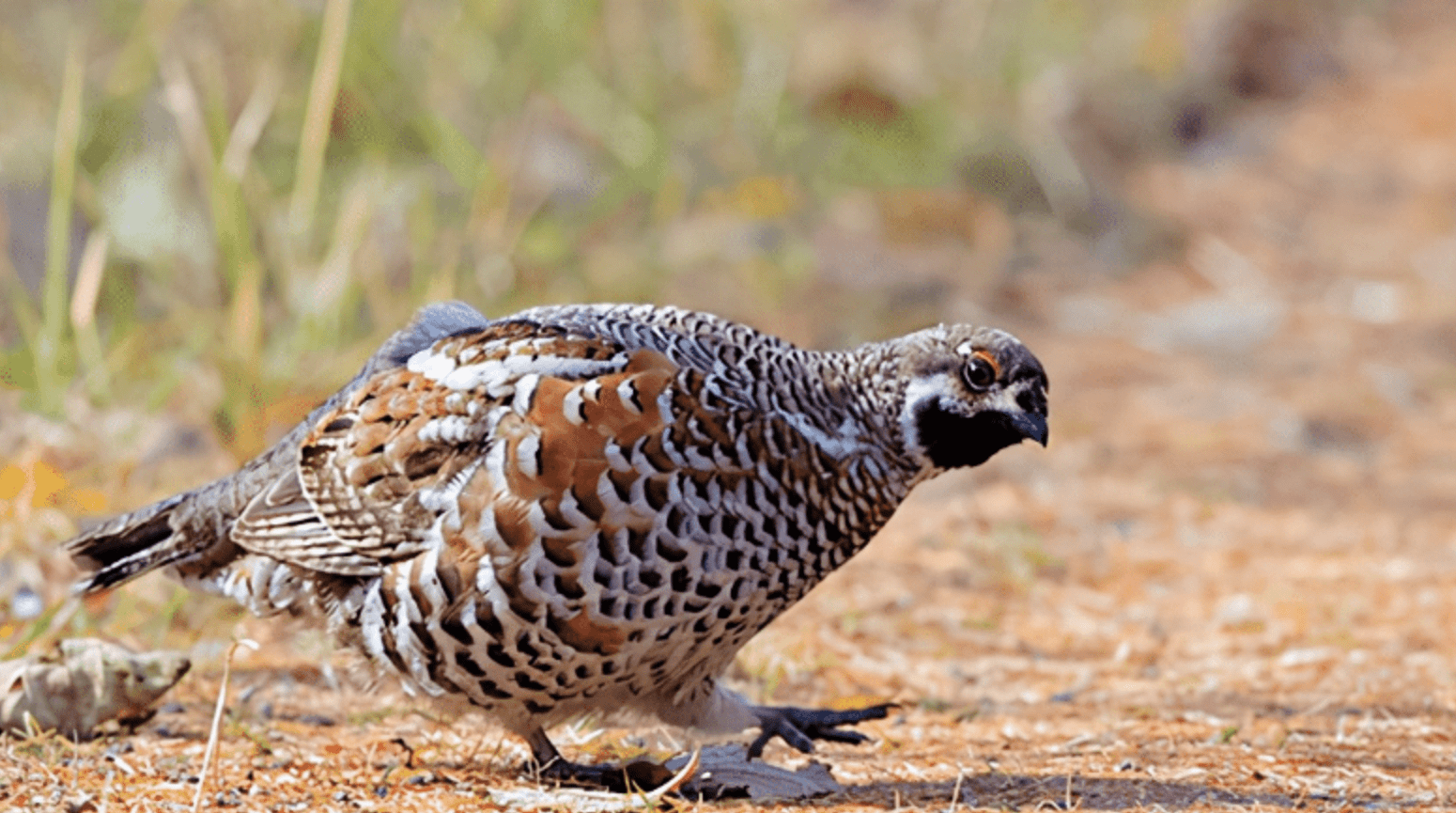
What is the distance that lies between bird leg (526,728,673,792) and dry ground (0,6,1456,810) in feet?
0.26

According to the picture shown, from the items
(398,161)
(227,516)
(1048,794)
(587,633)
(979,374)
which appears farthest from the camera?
(398,161)

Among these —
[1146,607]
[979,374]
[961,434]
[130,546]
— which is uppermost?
[979,374]

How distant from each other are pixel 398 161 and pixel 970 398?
4.55 metres

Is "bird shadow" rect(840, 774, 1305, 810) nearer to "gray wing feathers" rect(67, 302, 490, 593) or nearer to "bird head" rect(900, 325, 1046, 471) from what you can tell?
"bird head" rect(900, 325, 1046, 471)

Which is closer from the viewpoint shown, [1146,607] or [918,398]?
[918,398]

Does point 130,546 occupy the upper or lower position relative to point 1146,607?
upper

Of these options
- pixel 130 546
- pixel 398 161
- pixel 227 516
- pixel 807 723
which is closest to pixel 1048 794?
pixel 807 723

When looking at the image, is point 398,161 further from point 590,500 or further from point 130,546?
point 590,500

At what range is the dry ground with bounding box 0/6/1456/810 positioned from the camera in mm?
3732

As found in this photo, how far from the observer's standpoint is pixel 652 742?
430 centimetres

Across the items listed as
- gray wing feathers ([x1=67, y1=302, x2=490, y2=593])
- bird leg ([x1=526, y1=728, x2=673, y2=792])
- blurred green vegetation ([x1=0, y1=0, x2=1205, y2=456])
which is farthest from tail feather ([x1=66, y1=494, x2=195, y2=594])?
blurred green vegetation ([x1=0, y1=0, x2=1205, y2=456])

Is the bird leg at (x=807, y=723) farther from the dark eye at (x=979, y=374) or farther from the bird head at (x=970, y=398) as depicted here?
the dark eye at (x=979, y=374)

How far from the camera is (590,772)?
3.77 meters

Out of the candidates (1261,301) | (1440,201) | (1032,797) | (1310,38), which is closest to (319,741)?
(1032,797)
